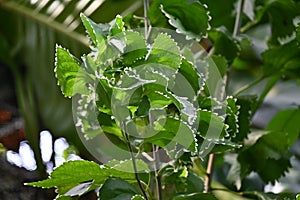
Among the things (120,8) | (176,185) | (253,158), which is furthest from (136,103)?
(120,8)

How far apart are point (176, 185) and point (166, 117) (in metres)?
0.14

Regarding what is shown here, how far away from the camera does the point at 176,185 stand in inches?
22.5

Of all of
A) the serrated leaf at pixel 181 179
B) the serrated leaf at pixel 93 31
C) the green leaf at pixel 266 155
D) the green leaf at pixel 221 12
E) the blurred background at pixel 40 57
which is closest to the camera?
the serrated leaf at pixel 93 31

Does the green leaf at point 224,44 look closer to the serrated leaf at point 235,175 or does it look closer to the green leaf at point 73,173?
the serrated leaf at point 235,175

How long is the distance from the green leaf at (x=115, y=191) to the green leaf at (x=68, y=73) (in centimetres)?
8

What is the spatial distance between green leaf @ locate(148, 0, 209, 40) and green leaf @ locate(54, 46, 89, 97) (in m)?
0.13

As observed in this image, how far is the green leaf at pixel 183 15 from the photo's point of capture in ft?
1.76

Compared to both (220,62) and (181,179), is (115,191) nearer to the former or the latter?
(181,179)

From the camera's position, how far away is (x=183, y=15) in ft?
1.81

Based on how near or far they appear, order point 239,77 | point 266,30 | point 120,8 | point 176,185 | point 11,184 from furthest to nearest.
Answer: point 239,77, point 120,8, point 266,30, point 11,184, point 176,185

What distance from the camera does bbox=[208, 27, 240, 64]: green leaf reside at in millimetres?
656

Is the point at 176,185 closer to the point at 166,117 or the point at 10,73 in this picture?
the point at 166,117

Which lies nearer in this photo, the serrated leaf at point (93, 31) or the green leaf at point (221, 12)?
the serrated leaf at point (93, 31)

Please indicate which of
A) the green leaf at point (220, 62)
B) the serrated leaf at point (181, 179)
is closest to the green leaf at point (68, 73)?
the serrated leaf at point (181, 179)
